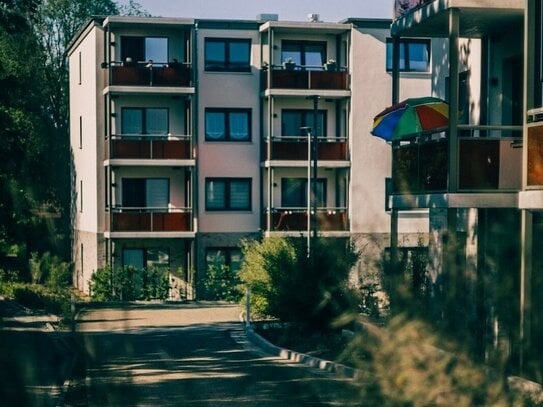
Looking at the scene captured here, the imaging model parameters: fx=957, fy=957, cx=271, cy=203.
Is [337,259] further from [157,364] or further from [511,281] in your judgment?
[157,364]

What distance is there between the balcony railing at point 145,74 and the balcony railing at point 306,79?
3.51 metres

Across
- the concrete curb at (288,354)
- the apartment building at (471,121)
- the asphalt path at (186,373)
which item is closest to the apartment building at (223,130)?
the asphalt path at (186,373)

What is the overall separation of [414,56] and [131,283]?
1477 centimetres

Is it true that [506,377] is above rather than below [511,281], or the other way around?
below

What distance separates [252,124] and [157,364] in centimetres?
2269

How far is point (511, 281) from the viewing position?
3.87 metres

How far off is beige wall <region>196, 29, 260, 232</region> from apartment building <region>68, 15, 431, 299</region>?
4 cm

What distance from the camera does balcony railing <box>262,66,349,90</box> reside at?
125ft

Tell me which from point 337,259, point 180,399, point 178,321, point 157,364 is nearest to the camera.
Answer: point 337,259

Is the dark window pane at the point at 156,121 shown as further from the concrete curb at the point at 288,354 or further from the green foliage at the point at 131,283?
the concrete curb at the point at 288,354

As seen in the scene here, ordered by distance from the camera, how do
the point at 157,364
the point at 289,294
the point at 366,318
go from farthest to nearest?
the point at 289,294
the point at 157,364
the point at 366,318

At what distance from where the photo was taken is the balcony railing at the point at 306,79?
1506 inches

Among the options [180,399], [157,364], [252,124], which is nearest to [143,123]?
[252,124]

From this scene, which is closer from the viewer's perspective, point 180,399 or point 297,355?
point 180,399
